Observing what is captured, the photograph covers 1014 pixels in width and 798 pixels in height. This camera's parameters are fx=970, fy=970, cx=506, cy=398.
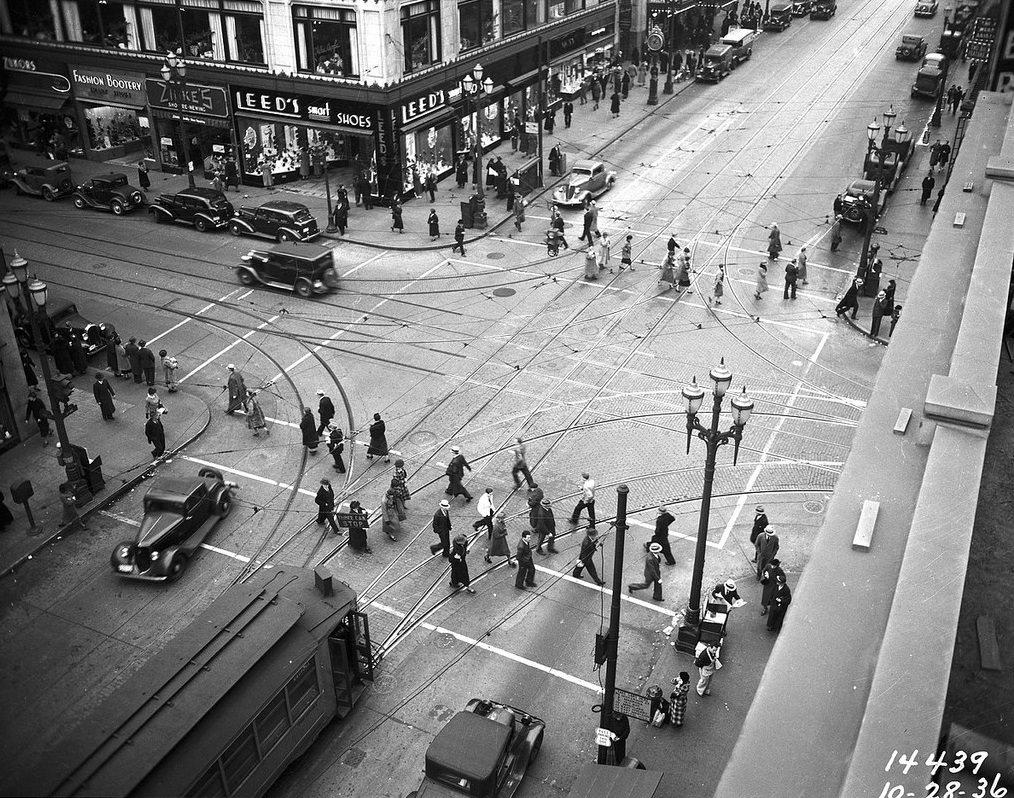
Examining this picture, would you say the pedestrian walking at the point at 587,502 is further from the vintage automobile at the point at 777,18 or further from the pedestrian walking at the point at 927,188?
the vintage automobile at the point at 777,18

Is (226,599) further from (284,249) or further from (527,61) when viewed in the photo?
(527,61)

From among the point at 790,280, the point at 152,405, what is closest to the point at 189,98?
the point at 152,405

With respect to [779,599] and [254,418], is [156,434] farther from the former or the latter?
[779,599]

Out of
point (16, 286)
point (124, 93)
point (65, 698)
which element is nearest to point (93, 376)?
point (16, 286)

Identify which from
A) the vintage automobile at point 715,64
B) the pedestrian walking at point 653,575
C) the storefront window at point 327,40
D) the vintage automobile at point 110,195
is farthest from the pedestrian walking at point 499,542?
the vintage automobile at point 715,64

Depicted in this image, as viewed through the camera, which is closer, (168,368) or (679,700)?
(679,700)

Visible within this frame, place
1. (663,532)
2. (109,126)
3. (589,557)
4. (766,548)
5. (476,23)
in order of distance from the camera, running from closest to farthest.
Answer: (766,548), (589,557), (663,532), (476,23), (109,126)
